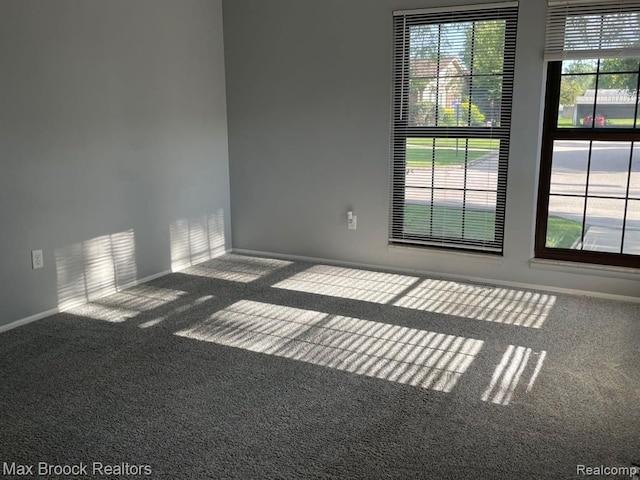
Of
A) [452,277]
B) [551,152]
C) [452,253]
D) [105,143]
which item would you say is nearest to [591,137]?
[551,152]

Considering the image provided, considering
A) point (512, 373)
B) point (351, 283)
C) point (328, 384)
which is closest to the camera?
point (328, 384)

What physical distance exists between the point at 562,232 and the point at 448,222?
2.70 ft

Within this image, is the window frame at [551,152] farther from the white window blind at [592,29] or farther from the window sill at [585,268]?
the white window blind at [592,29]

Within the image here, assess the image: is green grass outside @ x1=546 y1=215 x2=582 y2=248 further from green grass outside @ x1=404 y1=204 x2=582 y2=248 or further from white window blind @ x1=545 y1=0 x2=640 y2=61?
white window blind @ x1=545 y1=0 x2=640 y2=61

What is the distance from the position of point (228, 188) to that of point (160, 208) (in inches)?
35.8

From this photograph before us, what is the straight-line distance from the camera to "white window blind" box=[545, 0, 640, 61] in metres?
3.70

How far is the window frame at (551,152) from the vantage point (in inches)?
155

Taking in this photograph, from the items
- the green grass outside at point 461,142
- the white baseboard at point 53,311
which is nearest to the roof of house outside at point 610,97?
the green grass outside at point 461,142

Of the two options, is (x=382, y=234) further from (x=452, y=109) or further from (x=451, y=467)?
(x=451, y=467)

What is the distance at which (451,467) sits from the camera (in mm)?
2193

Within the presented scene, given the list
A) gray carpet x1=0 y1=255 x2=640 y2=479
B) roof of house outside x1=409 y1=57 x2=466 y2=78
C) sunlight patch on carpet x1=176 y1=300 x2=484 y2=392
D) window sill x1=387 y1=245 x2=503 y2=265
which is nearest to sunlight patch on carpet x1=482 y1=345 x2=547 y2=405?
gray carpet x1=0 y1=255 x2=640 y2=479

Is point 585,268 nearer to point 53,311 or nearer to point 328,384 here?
point 328,384

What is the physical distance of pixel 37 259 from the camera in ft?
12.0

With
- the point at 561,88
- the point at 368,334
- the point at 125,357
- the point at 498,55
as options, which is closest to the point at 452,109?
the point at 498,55
